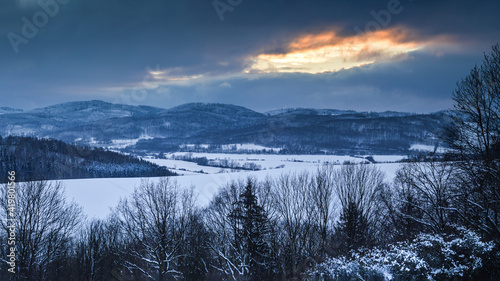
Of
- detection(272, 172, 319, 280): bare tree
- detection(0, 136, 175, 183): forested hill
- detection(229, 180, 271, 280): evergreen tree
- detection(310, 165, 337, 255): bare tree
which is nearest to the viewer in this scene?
detection(229, 180, 271, 280): evergreen tree

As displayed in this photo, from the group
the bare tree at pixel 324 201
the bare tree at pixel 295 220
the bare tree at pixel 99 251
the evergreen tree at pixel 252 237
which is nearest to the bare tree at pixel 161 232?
the bare tree at pixel 99 251

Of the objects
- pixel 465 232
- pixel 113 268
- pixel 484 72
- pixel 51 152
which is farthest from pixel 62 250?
pixel 51 152

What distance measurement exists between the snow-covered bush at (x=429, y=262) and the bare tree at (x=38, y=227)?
56.5 feet

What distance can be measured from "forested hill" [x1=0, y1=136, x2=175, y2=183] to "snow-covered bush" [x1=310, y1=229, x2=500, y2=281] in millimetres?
66621

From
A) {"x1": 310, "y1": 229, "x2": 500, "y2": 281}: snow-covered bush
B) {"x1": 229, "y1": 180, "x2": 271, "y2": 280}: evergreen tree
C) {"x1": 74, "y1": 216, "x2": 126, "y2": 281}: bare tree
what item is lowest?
{"x1": 74, "y1": 216, "x2": 126, "y2": 281}: bare tree

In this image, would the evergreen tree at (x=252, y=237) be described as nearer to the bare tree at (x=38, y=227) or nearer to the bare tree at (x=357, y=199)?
the bare tree at (x=357, y=199)

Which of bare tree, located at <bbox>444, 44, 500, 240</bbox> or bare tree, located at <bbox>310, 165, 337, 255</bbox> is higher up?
bare tree, located at <bbox>444, 44, 500, 240</bbox>

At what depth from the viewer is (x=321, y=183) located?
24500 mm

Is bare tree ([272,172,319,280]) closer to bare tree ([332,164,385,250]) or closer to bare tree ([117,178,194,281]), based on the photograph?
bare tree ([332,164,385,250])

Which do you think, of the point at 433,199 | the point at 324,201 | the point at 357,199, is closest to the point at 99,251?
the point at 324,201

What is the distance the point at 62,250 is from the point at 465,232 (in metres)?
25.2

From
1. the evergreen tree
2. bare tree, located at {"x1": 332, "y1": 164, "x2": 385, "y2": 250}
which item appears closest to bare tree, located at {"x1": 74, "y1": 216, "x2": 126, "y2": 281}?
the evergreen tree

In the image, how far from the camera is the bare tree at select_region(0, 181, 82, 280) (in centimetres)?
1838

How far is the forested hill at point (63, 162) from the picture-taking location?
67500mm
